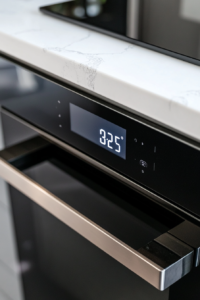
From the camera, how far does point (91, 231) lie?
506mm

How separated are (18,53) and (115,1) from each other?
0.21 metres

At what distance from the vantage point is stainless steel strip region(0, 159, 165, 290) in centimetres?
43

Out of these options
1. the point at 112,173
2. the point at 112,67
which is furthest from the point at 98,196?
the point at 112,67

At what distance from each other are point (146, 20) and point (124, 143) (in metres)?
0.22

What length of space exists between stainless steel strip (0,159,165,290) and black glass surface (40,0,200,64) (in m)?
0.24

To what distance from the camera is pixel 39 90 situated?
595 mm

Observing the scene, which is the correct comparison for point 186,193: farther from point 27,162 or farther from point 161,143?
point 27,162

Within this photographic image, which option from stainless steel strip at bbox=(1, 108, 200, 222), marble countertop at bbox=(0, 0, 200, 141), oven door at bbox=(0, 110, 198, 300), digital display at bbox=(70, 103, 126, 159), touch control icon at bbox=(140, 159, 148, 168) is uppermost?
marble countertop at bbox=(0, 0, 200, 141)

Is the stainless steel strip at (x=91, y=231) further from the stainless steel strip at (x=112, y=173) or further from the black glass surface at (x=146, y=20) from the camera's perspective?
the black glass surface at (x=146, y=20)

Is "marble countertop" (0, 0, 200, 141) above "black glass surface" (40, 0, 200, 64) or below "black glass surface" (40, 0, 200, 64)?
below

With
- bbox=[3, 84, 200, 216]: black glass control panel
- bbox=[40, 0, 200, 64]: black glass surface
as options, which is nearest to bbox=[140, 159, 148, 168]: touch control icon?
bbox=[3, 84, 200, 216]: black glass control panel

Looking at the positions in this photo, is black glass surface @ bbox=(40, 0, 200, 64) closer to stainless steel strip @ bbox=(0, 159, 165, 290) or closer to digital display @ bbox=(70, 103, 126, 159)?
digital display @ bbox=(70, 103, 126, 159)

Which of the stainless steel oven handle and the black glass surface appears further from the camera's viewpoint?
the black glass surface

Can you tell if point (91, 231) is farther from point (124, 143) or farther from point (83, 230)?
point (124, 143)
